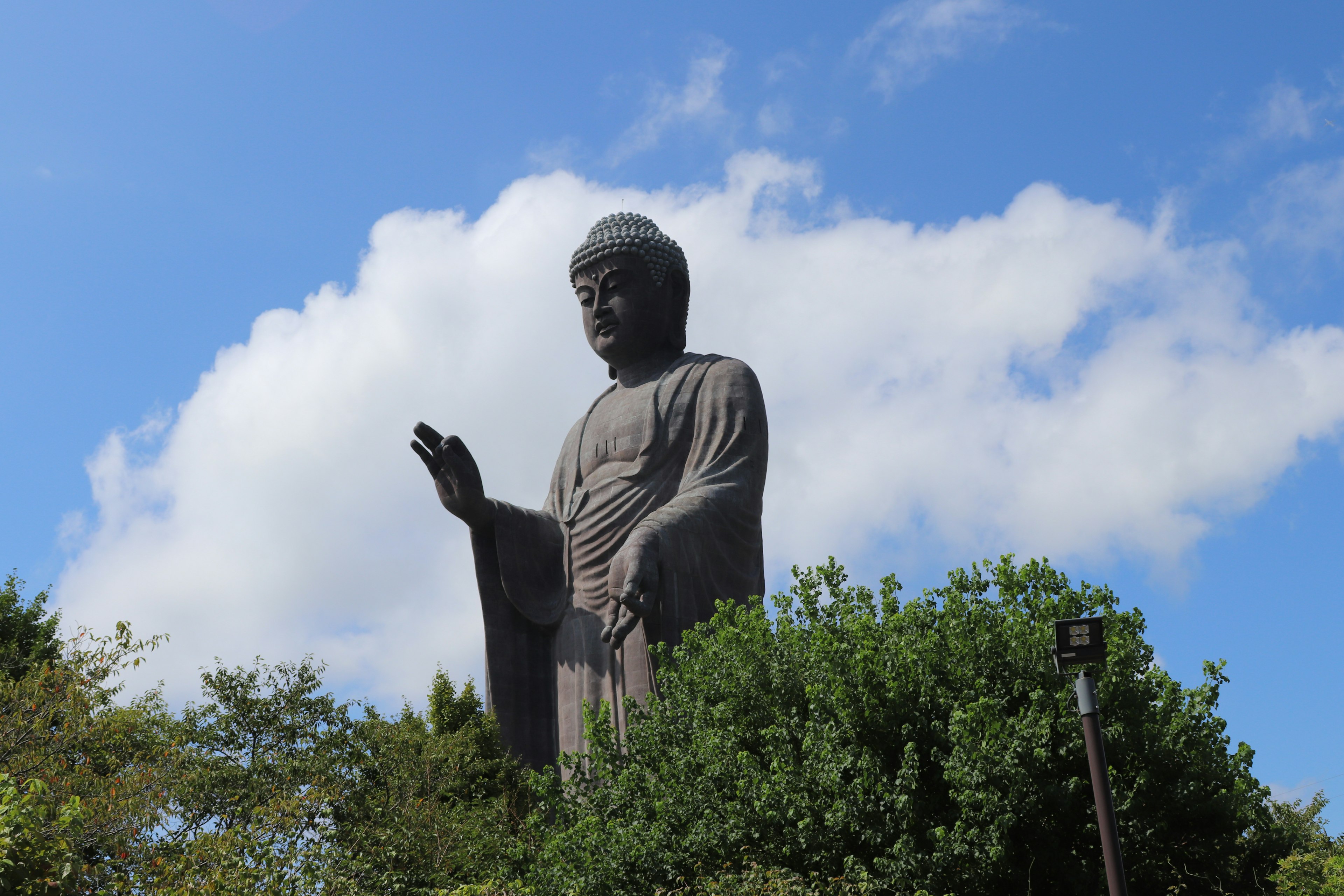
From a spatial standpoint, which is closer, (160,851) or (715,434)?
(160,851)

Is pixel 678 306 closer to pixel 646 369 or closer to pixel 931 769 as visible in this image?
pixel 646 369

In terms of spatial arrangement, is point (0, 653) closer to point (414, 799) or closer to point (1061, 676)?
point (414, 799)

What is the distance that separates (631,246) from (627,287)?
1.93 ft

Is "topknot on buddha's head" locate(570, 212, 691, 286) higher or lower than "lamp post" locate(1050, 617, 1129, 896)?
higher

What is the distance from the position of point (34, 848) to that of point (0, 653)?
1556 cm

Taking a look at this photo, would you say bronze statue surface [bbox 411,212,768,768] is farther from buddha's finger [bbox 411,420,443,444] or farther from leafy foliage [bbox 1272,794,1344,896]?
leafy foliage [bbox 1272,794,1344,896]

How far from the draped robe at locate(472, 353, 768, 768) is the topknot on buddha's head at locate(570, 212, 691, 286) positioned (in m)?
1.61

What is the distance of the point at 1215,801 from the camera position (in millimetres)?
12367

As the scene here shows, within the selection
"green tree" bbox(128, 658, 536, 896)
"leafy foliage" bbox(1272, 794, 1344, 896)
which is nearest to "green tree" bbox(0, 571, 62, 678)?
"green tree" bbox(128, 658, 536, 896)

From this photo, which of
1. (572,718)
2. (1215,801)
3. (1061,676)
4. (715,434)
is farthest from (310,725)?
(1215,801)

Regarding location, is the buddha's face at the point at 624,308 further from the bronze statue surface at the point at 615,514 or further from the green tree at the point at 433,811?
the green tree at the point at 433,811

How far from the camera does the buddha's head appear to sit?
62.7 feet

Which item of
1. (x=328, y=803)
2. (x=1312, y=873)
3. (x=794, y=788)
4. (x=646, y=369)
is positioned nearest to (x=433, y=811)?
(x=328, y=803)

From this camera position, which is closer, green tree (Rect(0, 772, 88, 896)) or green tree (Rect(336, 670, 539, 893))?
green tree (Rect(0, 772, 88, 896))
